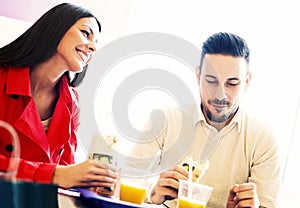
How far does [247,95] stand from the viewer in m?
1.83

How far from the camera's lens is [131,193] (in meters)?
0.93

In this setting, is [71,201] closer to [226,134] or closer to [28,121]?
[28,121]

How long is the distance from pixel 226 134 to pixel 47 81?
2.14 ft

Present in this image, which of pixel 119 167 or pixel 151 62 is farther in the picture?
pixel 151 62

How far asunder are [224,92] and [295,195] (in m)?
0.65

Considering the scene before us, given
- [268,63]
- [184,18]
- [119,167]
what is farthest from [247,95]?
[119,167]

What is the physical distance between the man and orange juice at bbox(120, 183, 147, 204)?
15.4 inches

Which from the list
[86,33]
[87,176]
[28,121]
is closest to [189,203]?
[87,176]

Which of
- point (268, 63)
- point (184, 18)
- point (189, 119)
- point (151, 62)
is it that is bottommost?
point (189, 119)

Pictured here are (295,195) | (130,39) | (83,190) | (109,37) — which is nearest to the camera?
(83,190)

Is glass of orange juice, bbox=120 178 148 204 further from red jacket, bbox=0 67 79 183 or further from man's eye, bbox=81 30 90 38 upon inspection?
man's eye, bbox=81 30 90 38

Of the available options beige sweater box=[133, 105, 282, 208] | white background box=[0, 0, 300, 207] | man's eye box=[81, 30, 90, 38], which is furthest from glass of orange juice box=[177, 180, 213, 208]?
white background box=[0, 0, 300, 207]

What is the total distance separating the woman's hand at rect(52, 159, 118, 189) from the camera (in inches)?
35.8

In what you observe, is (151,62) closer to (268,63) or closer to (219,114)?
(219,114)
